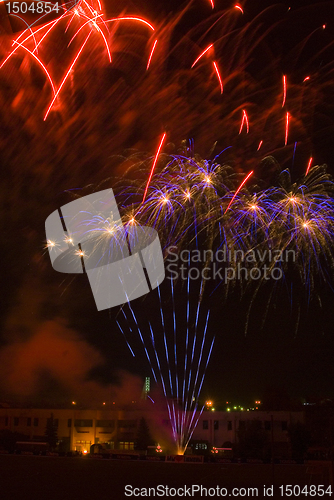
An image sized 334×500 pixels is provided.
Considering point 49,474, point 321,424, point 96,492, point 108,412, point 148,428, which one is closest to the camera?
point 96,492

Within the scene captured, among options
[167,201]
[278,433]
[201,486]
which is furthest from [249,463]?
[167,201]

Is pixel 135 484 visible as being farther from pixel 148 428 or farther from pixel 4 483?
pixel 148 428

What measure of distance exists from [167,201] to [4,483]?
11879mm

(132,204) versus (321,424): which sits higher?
(132,204)

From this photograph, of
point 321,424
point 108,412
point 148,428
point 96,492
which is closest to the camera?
point 96,492

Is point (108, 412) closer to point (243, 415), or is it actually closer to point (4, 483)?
point (243, 415)

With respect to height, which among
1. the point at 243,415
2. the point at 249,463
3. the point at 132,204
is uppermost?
the point at 132,204

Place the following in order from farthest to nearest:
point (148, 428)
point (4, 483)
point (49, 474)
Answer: point (148, 428), point (49, 474), point (4, 483)

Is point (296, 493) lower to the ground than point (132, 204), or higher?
lower

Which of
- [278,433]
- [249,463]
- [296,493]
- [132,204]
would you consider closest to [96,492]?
[296,493]

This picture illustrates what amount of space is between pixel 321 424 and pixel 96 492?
1311 inches

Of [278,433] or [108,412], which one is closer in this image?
[278,433]

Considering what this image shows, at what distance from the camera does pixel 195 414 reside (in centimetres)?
4959

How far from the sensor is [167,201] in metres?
19.1
